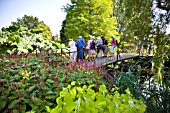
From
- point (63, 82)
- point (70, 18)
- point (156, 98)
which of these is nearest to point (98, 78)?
point (63, 82)

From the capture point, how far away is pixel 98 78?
12.8 feet

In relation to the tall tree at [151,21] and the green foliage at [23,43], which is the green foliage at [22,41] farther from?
the tall tree at [151,21]

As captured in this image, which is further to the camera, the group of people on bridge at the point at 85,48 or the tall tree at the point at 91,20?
the tall tree at the point at 91,20

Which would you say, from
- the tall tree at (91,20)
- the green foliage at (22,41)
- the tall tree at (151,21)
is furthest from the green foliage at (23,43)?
the tall tree at (91,20)

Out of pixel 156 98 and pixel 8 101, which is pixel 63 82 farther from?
pixel 156 98

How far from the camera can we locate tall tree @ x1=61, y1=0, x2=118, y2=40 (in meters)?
18.3

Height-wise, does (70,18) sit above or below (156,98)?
above

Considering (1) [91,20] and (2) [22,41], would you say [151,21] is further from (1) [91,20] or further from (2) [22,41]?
(1) [91,20]

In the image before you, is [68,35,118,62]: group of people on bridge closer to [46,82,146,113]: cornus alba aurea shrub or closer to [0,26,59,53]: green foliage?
[0,26,59,53]: green foliage

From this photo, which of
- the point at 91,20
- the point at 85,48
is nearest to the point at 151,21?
the point at 85,48

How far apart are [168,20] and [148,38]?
335 mm

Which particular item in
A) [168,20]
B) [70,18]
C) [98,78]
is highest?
[70,18]

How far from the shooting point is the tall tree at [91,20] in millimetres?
18328

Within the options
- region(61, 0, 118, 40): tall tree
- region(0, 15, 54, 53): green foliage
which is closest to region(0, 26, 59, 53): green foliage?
region(0, 15, 54, 53): green foliage
